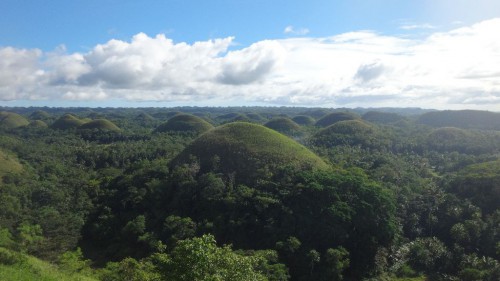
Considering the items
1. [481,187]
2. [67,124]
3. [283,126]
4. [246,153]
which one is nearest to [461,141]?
[481,187]

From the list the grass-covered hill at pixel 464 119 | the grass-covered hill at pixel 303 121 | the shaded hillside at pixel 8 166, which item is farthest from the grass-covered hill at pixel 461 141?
the shaded hillside at pixel 8 166

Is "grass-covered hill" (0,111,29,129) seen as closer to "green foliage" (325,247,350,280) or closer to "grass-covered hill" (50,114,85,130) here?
"grass-covered hill" (50,114,85,130)

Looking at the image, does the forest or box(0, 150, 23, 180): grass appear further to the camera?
box(0, 150, 23, 180): grass

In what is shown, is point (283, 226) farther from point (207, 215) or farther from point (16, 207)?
point (16, 207)

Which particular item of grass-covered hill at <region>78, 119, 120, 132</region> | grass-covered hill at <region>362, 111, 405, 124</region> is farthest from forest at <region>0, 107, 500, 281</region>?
grass-covered hill at <region>362, 111, 405, 124</region>

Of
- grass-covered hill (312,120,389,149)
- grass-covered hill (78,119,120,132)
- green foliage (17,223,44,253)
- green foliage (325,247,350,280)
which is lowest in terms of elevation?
green foliage (325,247,350,280)

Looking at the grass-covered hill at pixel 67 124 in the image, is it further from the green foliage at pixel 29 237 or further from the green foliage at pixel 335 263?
the green foliage at pixel 335 263

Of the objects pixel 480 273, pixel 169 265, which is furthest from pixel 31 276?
pixel 480 273
